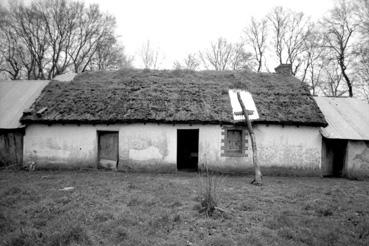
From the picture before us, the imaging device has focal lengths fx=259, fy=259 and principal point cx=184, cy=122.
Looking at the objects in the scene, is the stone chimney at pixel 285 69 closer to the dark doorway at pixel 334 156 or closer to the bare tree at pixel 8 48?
the dark doorway at pixel 334 156

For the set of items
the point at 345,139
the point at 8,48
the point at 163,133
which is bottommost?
the point at 345,139

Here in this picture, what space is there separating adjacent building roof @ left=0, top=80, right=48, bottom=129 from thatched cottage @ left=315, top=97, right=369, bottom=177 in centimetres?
1422

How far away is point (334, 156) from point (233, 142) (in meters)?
5.10

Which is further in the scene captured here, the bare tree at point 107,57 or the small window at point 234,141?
the bare tree at point 107,57

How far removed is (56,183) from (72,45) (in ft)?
84.5

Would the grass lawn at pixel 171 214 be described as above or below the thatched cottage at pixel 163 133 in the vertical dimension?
below

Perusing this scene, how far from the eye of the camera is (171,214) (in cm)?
585

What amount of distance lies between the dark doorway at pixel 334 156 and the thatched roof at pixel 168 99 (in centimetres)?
170

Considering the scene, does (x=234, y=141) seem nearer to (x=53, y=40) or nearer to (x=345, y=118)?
(x=345, y=118)

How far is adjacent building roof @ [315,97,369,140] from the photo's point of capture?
11.6 metres

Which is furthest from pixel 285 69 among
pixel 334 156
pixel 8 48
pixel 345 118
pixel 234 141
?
pixel 8 48

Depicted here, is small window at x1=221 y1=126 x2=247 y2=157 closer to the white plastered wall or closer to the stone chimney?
the white plastered wall

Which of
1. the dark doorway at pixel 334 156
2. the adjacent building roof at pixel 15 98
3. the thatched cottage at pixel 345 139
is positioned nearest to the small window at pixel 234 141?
the thatched cottage at pixel 345 139

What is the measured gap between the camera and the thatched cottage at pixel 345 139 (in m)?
11.6
